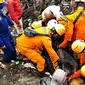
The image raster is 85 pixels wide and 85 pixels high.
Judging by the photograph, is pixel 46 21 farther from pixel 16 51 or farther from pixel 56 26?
pixel 16 51

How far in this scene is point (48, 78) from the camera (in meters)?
7.37

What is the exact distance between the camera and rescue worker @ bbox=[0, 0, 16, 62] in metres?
7.96

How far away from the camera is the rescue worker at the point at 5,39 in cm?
796

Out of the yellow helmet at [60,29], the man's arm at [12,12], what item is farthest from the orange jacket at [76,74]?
the man's arm at [12,12]

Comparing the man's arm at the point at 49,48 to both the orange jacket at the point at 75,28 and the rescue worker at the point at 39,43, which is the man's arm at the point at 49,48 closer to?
the rescue worker at the point at 39,43

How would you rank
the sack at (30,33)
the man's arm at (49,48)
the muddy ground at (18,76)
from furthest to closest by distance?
1. the muddy ground at (18,76)
2. the sack at (30,33)
3. the man's arm at (49,48)

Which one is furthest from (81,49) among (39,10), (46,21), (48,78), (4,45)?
(39,10)

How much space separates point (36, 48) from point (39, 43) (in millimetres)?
215

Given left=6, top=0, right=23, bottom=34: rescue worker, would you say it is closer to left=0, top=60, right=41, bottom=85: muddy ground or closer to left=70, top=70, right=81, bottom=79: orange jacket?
left=0, top=60, right=41, bottom=85: muddy ground

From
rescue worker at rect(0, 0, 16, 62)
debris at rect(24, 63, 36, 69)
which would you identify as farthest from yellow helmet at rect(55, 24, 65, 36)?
rescue worker at rect(0, 0, 16, 62)

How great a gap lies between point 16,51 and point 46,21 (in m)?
1.43

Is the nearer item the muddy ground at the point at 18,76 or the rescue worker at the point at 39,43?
the rescue worker at the point at 39,43

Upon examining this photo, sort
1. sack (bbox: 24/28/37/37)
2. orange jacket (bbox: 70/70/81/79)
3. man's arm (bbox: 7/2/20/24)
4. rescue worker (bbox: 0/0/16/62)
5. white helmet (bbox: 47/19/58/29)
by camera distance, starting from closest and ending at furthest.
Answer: orange jacket (bbox: 70/70/81/79) → sack (bbox: 24/28/37/37) → white helmet (bbox: 47/19/58/29) → rescue worker (bbox: 0/0/16/62) → man's arm (bbox: 7/2/20/24)

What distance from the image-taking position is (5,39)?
812 cm
